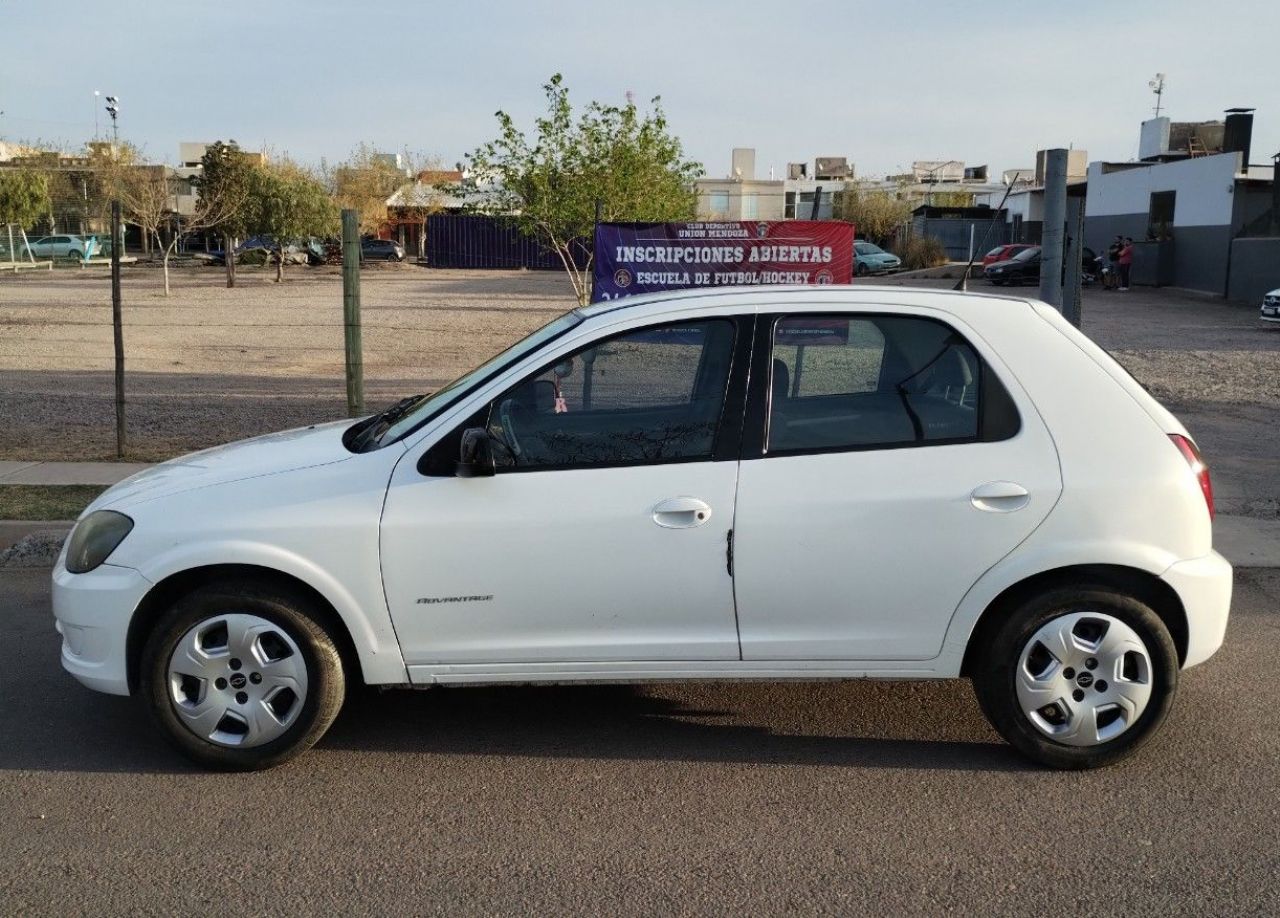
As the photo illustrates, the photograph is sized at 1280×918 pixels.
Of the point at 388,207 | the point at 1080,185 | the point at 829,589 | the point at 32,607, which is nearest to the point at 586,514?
Answer: the point at 829,589

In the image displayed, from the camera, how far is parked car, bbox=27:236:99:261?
2380 inches

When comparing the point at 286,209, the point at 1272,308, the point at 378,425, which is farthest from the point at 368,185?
the point at 378,425

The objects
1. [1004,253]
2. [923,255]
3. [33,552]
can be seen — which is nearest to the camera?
[33,552]

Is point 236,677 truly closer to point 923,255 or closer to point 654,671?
point 654,671

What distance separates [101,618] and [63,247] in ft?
209

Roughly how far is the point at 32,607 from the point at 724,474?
425cm

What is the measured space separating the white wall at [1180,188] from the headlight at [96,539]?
38.7 m

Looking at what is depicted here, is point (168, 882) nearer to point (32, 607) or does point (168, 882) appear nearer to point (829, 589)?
point (829, 589)

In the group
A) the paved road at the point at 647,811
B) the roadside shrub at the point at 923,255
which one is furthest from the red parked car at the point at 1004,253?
the paved road at the point at 647,811

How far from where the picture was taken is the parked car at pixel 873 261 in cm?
4678

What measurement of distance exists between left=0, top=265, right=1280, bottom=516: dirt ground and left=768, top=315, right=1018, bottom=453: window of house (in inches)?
206

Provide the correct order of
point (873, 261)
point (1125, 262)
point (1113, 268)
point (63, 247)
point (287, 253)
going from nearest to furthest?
point (1125, 262), point (1113, 268), point (873, 261), point (287, 253), point (63, 247)

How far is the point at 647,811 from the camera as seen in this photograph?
14.1 ft

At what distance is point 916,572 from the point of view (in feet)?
14.8
